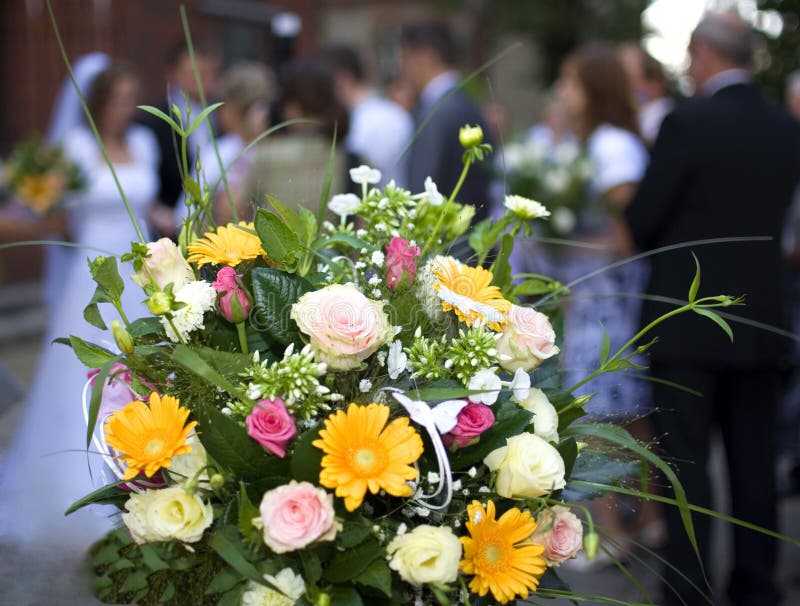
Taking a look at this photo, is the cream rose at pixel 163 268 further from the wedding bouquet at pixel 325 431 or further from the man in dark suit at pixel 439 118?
the man in dark suit at pixel 439 118

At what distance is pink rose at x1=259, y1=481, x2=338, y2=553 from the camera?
1093 millimetres

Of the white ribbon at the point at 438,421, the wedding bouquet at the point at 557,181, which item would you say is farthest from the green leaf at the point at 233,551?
the wedding bouquet at the point at 557,181

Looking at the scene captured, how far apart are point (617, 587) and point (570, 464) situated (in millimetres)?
2544

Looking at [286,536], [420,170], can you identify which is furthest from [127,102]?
[286,536]

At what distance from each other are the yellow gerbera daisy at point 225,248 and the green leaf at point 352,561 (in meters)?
0.38

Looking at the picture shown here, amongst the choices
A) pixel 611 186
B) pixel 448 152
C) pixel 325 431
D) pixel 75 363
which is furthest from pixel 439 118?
pixel 325 431

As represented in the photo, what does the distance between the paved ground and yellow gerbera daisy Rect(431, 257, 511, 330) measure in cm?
35

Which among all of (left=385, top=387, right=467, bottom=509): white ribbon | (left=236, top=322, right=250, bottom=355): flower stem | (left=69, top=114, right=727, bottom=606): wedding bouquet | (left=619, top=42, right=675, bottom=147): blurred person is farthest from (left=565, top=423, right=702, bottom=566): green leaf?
(left=619, top=42, right=675, bottom=147): blurred person

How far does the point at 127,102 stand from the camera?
522 centimetres

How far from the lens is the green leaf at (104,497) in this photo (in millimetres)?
1217

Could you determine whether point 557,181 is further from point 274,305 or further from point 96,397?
point 96,397

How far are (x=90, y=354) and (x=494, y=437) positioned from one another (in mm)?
501

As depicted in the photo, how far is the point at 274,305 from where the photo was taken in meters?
1.25

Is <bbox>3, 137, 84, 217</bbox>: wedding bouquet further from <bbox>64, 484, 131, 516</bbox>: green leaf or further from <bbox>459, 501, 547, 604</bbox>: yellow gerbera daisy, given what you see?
<bbox>459, 501, 547, 604</bbox>: yellow gerbera daisy
